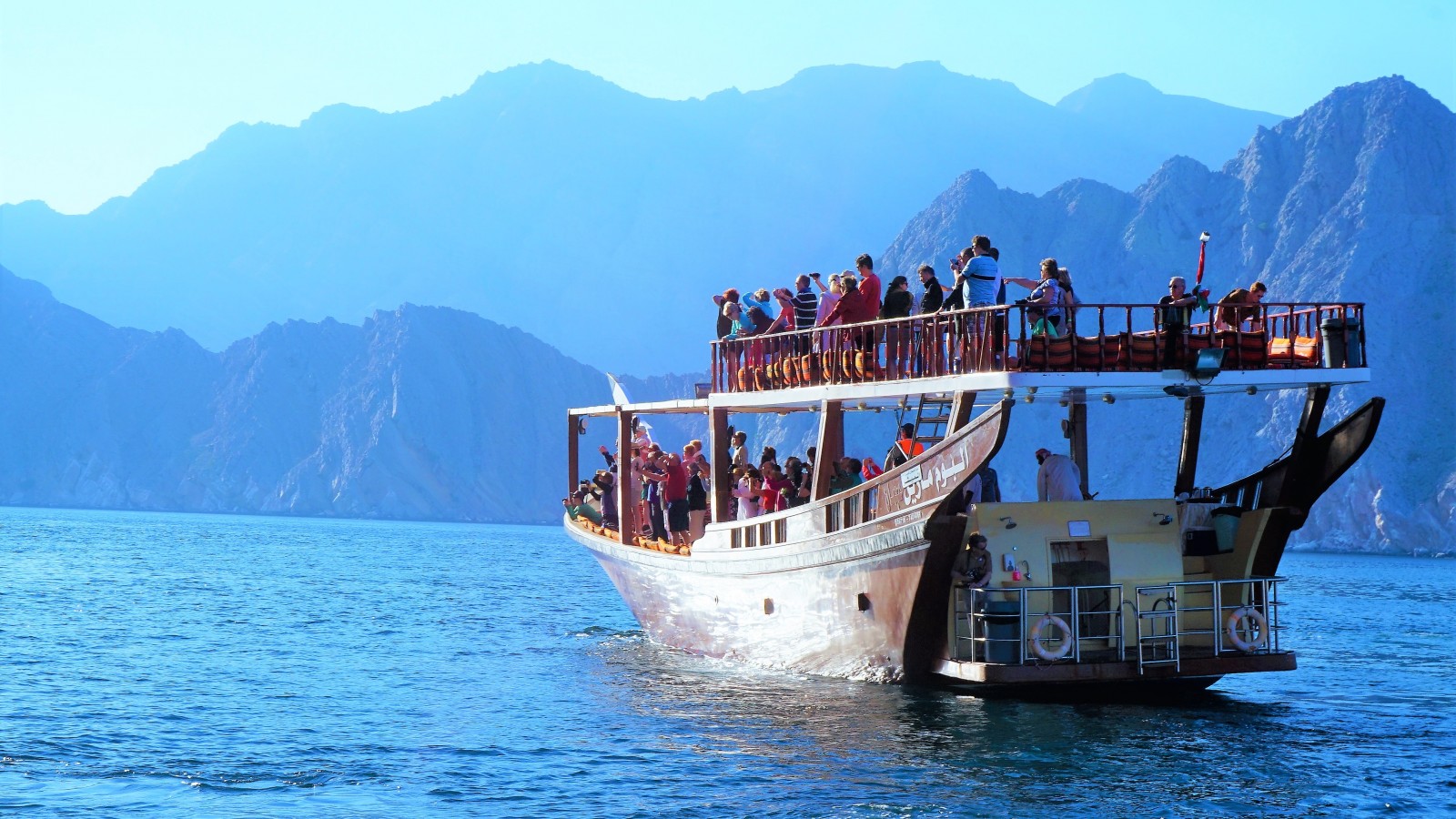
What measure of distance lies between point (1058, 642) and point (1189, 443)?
Answer: 12.2 ft

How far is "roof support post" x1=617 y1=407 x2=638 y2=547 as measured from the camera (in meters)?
24.2

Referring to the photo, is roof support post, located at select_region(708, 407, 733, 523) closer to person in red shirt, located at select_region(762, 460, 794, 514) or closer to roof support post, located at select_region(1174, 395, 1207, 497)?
person in red shirt, located at select_region(762, 460, 794, 514)

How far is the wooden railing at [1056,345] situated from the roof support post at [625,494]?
6066 mm

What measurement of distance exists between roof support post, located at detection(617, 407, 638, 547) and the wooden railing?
19.9 feet

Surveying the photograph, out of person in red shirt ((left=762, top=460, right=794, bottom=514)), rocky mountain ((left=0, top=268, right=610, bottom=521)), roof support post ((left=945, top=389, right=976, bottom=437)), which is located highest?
rocky mountain ((left=0, top=268, right=610, bottom=521))

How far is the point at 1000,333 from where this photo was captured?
50.6 feet

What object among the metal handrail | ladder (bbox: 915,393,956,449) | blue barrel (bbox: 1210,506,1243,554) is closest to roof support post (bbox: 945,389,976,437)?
ladder (bbox: 915,393,956,449)

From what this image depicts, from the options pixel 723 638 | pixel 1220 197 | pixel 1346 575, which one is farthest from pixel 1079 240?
pixel 723 638

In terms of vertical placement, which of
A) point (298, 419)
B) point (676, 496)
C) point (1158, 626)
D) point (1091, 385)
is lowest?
point (1158, 626)

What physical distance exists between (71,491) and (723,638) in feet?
475

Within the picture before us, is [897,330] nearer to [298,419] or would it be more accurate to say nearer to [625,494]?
[625,494]

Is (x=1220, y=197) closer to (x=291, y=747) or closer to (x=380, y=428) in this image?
(x=380, y=428)

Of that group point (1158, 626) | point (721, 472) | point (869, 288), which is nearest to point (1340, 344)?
point (1158, 626)

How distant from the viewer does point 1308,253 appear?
10325cm
